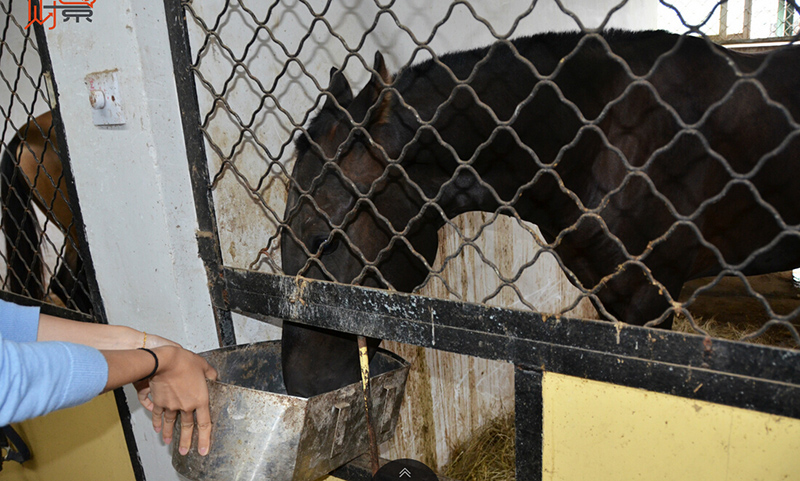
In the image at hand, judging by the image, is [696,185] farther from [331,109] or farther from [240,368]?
[240,368]

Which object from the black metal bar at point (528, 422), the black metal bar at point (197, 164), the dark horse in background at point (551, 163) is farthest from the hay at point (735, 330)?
the black metal bar at point (197, 164)

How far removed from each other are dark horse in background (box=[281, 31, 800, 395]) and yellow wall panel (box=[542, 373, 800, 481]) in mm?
329

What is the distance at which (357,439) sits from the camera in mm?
1381

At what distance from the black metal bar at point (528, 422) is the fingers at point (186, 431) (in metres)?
0.73

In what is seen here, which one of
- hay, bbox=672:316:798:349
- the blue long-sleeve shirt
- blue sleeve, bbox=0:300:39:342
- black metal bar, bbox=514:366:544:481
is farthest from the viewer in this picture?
hay, bbox=672:316:798:349

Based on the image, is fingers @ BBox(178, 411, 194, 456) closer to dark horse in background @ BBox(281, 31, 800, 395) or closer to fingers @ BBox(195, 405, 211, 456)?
fingers @ BBox(195, 405, 211, 456)

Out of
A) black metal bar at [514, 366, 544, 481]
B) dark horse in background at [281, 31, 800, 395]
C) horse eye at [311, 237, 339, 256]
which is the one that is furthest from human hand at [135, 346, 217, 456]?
black metal bar at [514, 366, 544, 481]

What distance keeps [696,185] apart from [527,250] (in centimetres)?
189

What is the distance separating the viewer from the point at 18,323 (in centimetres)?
130

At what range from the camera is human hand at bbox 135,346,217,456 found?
47.6 inches

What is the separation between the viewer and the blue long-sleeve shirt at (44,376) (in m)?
0.89

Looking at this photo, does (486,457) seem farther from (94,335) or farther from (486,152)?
(94,335)

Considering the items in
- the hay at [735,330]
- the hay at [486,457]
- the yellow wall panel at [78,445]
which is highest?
the yellow wall panel at [78,445]

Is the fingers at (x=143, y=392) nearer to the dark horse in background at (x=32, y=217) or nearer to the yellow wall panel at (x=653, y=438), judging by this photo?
the yellow wall panel at (x=653, y=438)
